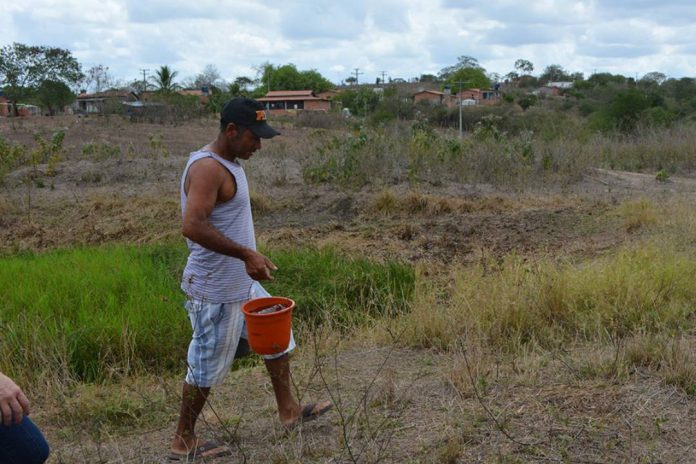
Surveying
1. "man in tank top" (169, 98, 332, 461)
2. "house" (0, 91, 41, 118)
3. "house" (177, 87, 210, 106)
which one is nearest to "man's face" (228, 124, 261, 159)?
"man in tank top" (169, 98, 332, 461)

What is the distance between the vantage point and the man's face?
3334mm

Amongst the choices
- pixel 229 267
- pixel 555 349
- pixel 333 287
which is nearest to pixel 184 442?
pixel 229 267

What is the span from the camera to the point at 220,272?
333cm

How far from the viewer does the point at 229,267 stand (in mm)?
3352

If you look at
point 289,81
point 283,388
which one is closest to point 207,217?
point 283,388

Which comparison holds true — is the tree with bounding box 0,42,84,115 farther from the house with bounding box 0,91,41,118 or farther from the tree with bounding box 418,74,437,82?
the tree with bounding box 418,74,437,82

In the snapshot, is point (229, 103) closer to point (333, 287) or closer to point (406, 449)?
point (406, 449)

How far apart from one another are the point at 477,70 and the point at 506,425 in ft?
249

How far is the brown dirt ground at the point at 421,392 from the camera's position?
320cm

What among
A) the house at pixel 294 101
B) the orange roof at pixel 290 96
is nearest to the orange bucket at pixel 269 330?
the house at pixel 294 101

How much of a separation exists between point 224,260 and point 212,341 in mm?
378

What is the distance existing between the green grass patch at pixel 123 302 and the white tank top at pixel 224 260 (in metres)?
1.30

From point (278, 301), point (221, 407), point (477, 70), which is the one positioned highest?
point (477, 70)

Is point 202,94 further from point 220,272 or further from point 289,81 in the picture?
point 220,272
